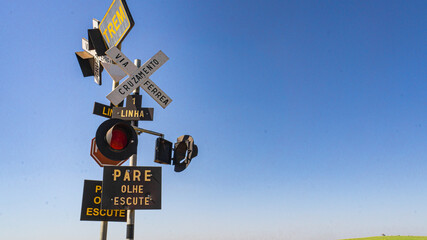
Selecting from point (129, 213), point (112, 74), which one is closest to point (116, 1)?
point (112, 74)

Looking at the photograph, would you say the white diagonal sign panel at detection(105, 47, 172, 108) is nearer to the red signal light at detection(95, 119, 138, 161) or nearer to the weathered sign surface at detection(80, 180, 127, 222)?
the red signal light at detection(95, 119, 138, 161)

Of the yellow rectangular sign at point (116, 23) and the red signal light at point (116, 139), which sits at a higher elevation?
the yellow rectangular sign at point (116, 23)

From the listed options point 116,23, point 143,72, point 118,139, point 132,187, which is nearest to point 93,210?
point 132,187

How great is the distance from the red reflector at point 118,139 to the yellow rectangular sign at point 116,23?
1.84 metres

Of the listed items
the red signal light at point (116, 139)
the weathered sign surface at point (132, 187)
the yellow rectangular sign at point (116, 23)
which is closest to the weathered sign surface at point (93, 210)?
the weathered sign surface at point (132, 187)

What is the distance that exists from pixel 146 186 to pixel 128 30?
8.15ft

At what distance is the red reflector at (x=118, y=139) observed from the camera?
3786 millimetres

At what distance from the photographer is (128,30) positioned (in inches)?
187

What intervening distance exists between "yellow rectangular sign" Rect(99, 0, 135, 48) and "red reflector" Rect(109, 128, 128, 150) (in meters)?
1.84

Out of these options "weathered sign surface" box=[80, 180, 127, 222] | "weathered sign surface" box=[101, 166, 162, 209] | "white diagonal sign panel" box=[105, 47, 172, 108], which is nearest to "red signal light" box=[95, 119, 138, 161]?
"weathered sign surface" box=[101, 166, 162, 209]

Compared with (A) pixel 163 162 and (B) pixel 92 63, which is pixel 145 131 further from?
(B) pixel 92 63

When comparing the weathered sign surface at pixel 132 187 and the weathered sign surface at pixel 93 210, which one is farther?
the weathered sign surface at pixel 93 210

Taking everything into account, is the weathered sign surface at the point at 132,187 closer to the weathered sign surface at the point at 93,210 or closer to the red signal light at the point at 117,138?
the red signal light at the point at 117,138

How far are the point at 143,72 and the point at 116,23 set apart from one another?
1039 mm
